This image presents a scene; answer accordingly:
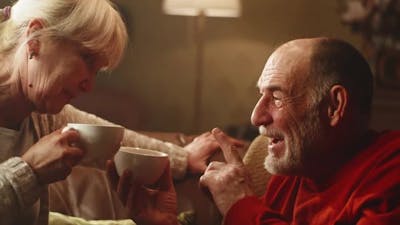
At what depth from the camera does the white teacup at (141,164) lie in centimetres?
122

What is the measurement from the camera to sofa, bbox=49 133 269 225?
1.72m

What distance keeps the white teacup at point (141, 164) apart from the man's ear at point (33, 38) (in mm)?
253

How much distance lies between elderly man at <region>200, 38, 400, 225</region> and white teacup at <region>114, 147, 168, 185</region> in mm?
156

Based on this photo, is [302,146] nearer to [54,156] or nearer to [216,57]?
[54,156]

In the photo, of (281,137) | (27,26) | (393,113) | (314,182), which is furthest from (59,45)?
(393,113)

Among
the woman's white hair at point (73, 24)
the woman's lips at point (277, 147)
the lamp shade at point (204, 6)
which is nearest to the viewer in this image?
the woman's white hair at point (73, 24)

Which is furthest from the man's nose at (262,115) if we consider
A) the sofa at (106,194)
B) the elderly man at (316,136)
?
the sofa at (106,194)

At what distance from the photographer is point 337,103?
1256 millimetres

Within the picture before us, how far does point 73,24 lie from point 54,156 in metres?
0.27

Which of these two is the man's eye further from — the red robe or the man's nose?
the red robe

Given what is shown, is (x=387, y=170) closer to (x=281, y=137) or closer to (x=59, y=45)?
(x=281, y=137)

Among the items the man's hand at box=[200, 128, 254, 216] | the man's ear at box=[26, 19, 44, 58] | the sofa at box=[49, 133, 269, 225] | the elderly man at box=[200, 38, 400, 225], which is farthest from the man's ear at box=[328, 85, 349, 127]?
the man's ear at box=[26, 19, 44, 58]

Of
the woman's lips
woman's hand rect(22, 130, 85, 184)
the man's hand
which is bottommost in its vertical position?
the man's hand

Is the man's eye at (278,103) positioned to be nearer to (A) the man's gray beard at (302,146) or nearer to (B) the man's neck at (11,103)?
(A) the man's gray beard at (302,146)
